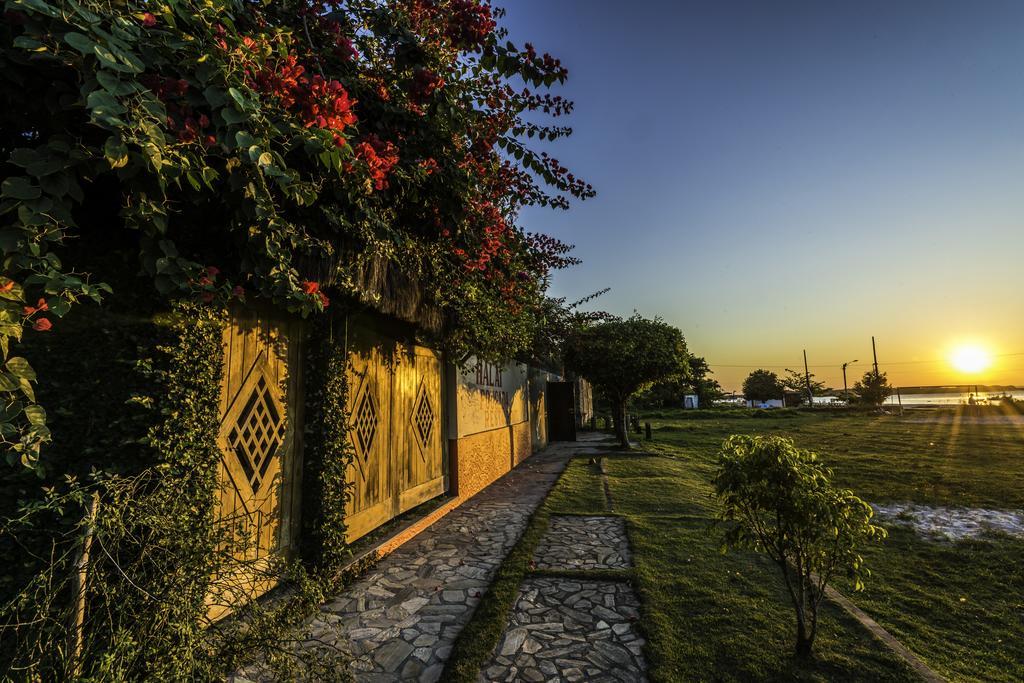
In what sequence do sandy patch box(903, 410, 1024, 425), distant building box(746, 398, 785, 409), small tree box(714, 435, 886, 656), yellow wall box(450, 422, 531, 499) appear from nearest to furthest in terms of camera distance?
small tree box(714, 435, 886, 656), yellow wall box(450, 422, 531, 499), sandy patch box(903, 410, 1024, 425), distant building box(746, 398, 785, 409)

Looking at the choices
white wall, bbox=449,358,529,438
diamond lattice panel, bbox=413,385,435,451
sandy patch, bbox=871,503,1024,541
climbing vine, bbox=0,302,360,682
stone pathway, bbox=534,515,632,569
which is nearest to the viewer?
climbing vine, bbox=0,302,360,682

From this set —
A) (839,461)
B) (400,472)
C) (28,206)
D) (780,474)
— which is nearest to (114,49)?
(28,206)

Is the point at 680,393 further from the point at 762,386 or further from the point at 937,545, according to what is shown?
the point at 937,545

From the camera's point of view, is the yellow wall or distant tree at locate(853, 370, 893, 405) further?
distant tree at locate(853, 370, 893, 405)

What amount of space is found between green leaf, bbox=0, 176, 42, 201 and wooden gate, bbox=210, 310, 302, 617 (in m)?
1.66

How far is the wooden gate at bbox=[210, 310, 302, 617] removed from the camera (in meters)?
3.30

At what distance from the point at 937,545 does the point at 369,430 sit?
7.08 m

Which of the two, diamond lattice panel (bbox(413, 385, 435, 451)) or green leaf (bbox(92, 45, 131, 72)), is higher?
green leaf (bbox(92, 45, 131, 72))

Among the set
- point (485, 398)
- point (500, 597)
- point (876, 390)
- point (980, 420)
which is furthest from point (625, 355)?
point (876, 390)

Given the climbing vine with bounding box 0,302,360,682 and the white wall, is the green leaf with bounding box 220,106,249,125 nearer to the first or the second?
the climbing vine with bounding box 0,302,360,682

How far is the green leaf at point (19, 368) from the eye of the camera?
1.72 meters

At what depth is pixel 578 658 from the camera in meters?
2.96

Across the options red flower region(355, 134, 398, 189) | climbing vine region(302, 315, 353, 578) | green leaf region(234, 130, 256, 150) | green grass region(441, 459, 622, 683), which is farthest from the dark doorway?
green leaf region(234, 130, 256, 150)

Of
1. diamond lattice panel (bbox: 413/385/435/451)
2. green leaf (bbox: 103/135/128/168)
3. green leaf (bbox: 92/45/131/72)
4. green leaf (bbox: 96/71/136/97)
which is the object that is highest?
green leaf (bbox: 92/45/131/72)
